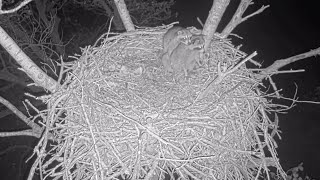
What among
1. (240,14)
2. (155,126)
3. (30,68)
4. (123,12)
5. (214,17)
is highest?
(123,12)

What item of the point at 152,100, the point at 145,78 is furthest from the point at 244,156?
the point at 145,78

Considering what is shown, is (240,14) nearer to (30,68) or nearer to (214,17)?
(214,17)

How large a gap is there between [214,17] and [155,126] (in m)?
1.45

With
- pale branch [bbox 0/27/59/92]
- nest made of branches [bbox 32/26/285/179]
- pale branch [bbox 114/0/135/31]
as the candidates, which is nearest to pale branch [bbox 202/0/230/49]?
nest made of branches [bbox 32/26/285/179]

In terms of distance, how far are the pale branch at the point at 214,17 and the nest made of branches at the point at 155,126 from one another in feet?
1.45

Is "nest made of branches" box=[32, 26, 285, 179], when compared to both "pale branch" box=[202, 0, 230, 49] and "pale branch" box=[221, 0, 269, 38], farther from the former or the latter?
"pale branch" box=[221, 0, 269, 38]

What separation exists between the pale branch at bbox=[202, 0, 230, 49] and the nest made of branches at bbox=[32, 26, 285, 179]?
44 cm

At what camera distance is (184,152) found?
2.72 meters

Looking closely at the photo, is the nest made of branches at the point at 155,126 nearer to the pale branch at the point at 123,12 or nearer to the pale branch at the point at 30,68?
the pale branch at the point at 30,68

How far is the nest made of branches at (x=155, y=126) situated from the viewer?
2.66m

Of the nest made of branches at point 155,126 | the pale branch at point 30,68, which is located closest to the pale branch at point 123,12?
the nest made of branches at point 155,126

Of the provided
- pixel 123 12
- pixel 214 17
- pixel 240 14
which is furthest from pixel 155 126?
pixel 123 12

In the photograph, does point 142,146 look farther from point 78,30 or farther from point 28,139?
point 28,139

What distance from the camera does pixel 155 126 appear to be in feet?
9.06
